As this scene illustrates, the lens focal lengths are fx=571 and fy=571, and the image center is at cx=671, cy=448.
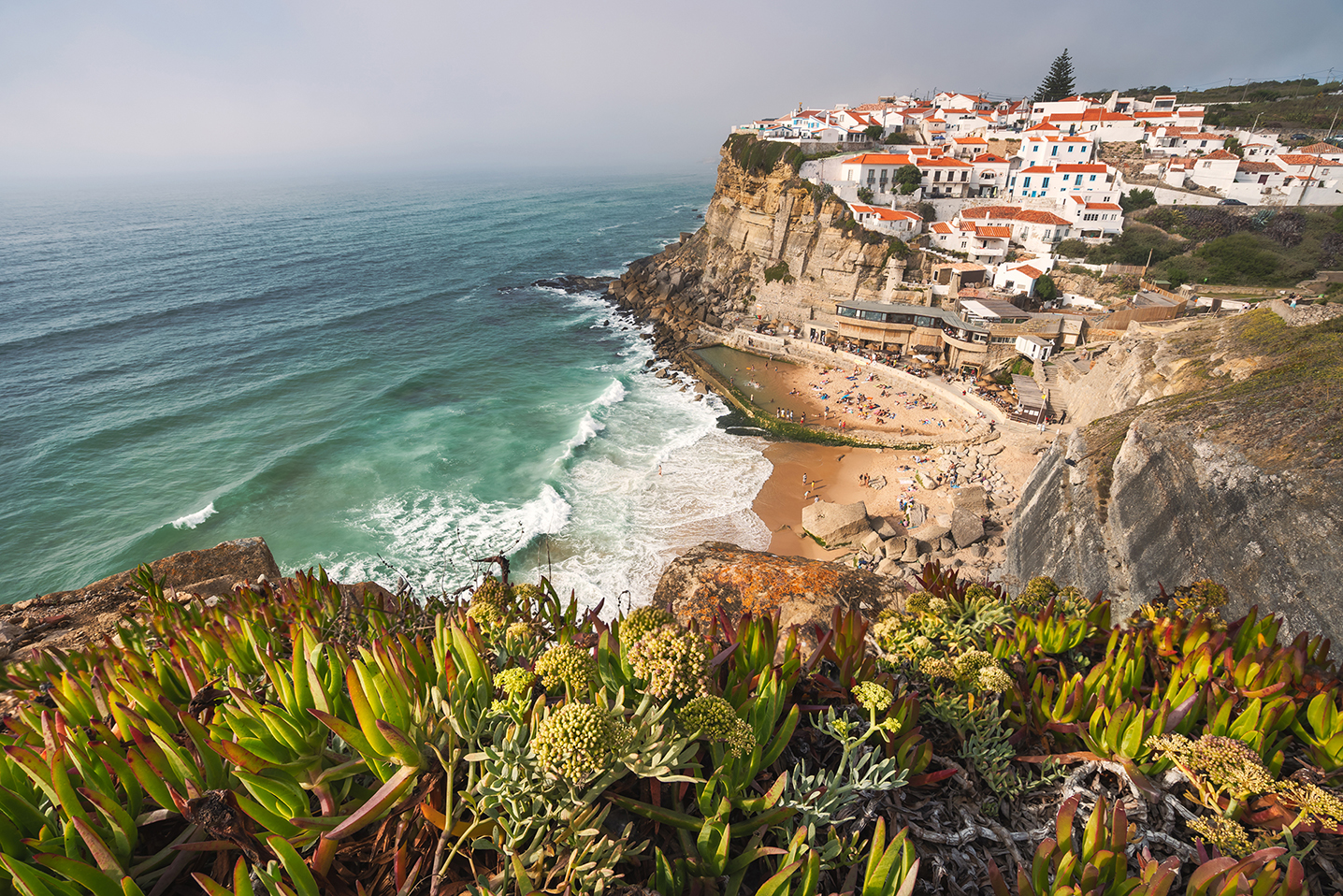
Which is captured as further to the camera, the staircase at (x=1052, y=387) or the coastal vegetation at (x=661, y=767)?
the staircase at (x=1052, y=387)

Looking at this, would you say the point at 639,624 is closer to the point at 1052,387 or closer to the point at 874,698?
the point at 874,698

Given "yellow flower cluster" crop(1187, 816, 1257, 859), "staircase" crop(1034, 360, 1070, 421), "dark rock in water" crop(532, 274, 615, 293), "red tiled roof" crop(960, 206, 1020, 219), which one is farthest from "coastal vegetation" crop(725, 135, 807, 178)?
"yellow flower cluster" crop(1187, 816, 1257, 859)

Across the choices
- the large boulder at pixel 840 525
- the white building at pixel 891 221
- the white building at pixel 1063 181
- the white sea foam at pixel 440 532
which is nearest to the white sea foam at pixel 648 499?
the white sea foam at pixel 440 532

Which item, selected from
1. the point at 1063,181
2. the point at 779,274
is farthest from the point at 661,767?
the point at 1063,181

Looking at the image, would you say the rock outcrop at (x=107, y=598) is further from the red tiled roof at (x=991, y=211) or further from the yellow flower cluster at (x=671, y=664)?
the red tiled roof at (x=991, y=211)

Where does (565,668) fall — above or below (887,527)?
above

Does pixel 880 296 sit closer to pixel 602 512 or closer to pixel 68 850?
pixel 602 512

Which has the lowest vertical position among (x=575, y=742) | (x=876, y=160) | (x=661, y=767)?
(x=661, y=767)
